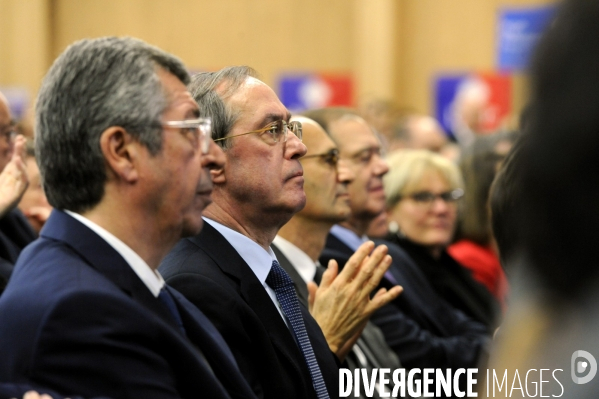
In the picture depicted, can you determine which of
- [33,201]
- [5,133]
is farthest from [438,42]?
[5,133]

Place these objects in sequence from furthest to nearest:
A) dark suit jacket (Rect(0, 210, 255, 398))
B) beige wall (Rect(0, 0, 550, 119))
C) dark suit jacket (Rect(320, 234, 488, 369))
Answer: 1. beige wall (Rect(0, 0, 550, 119))
2. dark suit jacket (Rect(320, 234, 488, 369))
3. dark suit jacket (Rect(0, 210, 255, 398))

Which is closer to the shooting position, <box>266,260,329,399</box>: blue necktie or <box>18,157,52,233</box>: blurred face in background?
<box>266,260,329,399</box>: blue necktie

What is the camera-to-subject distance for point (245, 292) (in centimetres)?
194

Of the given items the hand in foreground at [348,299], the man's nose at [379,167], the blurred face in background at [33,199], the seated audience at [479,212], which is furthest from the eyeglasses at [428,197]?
the hand in foreground at [348,299]

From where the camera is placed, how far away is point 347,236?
348 cm

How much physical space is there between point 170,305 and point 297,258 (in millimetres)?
1264

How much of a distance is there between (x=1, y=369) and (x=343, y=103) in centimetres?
765

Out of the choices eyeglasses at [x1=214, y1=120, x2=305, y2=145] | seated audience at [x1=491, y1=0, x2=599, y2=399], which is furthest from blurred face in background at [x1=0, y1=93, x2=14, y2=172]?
seated audience at [x1=491, y1=0, x2=599, y2=399]

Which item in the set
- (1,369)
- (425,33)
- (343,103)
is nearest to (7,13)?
(343,103)

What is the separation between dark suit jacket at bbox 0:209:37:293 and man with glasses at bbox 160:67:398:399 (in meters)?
0.95

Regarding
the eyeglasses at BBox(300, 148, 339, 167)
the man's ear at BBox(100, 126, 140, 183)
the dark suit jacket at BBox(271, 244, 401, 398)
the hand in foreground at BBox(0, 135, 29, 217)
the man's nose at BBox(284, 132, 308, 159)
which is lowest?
the dark suit jacket at BBox(271, 244, 401, 398)

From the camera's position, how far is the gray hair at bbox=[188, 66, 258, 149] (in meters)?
2.20

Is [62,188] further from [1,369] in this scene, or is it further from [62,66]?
[1,369]

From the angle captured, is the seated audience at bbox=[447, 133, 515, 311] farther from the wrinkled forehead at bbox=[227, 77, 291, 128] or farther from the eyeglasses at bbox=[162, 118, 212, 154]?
the eyeglasses at bbox=[162, 118, 212, 154]
